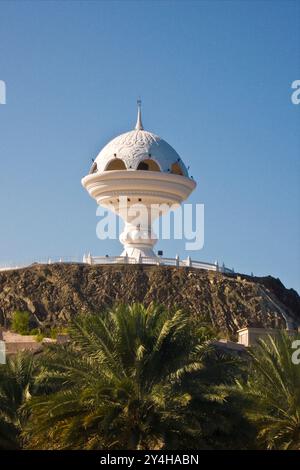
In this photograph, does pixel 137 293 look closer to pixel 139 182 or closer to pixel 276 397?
pixel 139 182

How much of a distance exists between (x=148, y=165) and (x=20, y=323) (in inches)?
586

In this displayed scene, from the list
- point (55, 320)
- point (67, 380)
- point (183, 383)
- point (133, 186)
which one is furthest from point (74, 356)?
point (133, 186)

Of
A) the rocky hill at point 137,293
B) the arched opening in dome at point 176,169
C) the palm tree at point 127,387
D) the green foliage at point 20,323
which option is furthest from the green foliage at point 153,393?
the arched opening in dome at point 176,169

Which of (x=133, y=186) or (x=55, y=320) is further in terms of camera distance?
(x=133, y=186)

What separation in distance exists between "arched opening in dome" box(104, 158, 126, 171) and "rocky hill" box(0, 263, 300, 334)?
7505 mm

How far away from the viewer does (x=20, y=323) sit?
174 ft

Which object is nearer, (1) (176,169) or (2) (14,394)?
(2) (14,394)

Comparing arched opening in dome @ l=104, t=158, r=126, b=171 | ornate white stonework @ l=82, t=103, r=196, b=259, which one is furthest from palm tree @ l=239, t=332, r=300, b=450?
arched opening in dome @ l=104, t=158, r=126, b=171

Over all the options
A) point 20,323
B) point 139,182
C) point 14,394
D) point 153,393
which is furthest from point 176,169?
point 153,393

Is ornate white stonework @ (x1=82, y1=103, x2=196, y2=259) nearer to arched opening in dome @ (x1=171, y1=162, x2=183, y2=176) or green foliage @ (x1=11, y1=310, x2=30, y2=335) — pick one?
arched opening in dome @ (x1=171, y1=162, x2=183, y2=176)

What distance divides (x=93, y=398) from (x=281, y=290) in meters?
35.0

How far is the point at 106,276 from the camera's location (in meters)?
57.8

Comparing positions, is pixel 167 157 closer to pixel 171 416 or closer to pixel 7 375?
pixel 7 375

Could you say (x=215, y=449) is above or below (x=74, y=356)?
below
